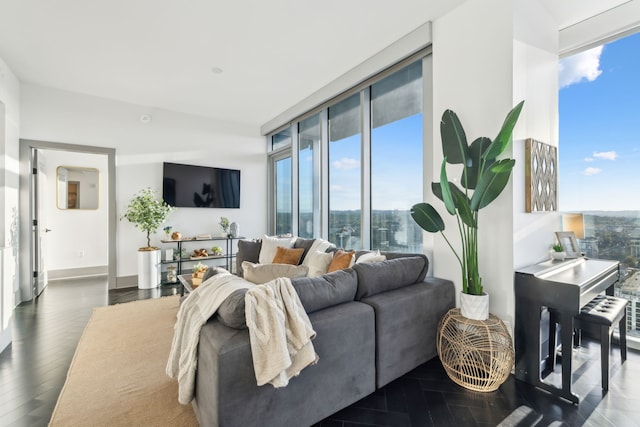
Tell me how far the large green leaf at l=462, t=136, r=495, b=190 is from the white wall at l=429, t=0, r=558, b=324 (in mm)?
234

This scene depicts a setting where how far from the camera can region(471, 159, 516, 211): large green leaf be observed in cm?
195

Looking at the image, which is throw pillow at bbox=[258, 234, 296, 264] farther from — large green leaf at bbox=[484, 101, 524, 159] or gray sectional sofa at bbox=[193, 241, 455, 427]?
large green leaf at bbox=[484, 101, 524, 159]

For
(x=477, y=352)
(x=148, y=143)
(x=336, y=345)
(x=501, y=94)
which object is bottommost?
(x=477, y=352)

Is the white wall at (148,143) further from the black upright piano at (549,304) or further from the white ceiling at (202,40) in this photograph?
the black upright piano at (549,304)

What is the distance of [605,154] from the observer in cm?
272

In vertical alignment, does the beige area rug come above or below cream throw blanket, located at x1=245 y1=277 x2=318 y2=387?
below

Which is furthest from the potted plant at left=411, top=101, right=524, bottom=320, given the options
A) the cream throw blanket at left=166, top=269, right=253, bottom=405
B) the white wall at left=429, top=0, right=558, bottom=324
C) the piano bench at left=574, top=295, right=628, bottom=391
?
the cream throw blanket at left=166, top=269, right=253, bottom=405

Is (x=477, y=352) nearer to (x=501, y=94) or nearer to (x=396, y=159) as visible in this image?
(x=501, y=94)

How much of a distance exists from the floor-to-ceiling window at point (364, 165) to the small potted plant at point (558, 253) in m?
1.16

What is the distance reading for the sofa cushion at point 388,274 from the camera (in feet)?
6.84

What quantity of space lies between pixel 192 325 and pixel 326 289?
792mm

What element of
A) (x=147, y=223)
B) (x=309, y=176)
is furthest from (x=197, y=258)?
(x=309, y=176)

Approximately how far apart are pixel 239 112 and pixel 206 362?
15.9ft

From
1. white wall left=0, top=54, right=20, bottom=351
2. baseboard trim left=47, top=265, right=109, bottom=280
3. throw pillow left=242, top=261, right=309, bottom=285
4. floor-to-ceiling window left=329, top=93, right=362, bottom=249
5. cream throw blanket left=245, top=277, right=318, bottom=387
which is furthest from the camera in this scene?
baseboard trim left=47, top=265, right=109, bottom=280
